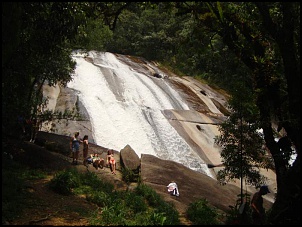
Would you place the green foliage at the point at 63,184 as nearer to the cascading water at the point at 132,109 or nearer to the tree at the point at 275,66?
the tree at the point at 275,66

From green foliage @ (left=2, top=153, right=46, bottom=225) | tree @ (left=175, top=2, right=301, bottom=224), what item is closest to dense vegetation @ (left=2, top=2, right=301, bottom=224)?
tree @ (left=175, top=2, right=301, bottom=224)

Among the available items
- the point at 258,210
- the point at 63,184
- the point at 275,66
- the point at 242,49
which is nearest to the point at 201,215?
the point at 258,210

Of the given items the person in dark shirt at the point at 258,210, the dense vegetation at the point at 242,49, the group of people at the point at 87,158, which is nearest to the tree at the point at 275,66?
the dense vegetation at the point at 242,49

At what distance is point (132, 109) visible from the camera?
883 inches

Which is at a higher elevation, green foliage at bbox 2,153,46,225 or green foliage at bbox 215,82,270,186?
green foliage at bbox 215,82,270,186

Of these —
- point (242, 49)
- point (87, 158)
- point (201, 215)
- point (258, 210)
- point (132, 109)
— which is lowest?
point (201, 215)

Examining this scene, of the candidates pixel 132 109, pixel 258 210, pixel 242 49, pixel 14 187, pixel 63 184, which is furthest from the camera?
pixel 132 109

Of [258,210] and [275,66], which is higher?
[275,66]

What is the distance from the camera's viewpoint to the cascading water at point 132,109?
18984 millimetres

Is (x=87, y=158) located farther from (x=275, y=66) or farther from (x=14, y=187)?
(x=275, y=66)

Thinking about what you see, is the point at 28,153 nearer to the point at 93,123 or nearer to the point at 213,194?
the point at 93,123

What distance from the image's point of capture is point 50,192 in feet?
31.3

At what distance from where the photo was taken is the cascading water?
62.3 ft

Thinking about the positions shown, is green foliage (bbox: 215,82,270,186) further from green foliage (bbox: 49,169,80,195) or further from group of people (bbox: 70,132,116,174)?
group of people (bbox: 70,132,116,174)
